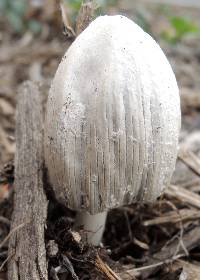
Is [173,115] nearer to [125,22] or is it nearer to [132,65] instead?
[132,65]

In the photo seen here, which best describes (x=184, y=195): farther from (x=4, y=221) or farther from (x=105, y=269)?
(x=4, y=221)

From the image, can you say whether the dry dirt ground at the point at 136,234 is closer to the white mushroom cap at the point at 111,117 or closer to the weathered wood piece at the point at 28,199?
the weathered wood piece at the point at 28,199

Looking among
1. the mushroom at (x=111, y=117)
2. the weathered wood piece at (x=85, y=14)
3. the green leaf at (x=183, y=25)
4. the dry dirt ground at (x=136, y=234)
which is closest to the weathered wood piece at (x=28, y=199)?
the dry dirt ground at (x=136, y=234)

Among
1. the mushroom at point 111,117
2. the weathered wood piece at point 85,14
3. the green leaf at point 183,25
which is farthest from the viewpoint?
the green leaf at point 183,25

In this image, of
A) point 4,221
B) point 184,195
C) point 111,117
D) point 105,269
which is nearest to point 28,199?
point 4,221

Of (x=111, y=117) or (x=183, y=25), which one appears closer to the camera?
(x=111, y=117)

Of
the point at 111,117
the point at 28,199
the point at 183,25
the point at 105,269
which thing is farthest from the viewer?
the point at 183,25

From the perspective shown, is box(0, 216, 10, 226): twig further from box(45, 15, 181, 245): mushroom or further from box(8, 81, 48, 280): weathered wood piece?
box(45, 15, 181, 245): mushroom
